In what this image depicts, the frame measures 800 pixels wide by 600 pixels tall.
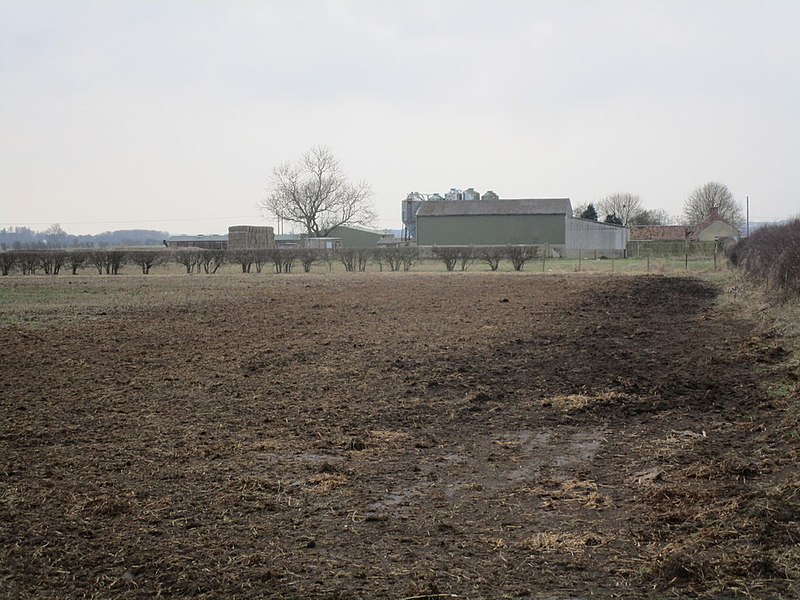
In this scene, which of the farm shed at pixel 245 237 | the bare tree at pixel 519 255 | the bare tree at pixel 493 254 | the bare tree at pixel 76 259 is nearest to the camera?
the bare tree at pixel 76 259

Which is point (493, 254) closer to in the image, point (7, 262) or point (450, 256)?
point (450, 256)

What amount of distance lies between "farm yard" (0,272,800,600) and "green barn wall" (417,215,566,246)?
56.1 metres

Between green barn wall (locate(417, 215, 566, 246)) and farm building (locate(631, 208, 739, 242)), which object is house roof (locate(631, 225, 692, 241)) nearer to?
farm building (locate(631, 208, 739, 242))

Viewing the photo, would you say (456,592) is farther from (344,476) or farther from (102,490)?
(102,490)

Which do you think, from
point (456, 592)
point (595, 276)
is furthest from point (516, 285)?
point (456, 592)

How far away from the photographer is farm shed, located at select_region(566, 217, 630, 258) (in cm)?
6725

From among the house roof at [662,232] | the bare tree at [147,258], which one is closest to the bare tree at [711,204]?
the house roof at [662,232]

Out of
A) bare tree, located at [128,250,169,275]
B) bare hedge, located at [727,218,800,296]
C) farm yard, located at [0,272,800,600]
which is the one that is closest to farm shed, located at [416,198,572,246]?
bare tree, located at [128,250,169,275]

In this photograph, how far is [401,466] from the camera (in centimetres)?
656

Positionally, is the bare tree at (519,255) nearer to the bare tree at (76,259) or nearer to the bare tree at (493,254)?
the bare tree at (493,254)

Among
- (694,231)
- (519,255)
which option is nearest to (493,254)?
(519,255)

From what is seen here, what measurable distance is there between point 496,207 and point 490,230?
2170 millimetres

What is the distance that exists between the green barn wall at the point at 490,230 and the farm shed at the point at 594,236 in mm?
978

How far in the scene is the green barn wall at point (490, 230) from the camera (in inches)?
2749
